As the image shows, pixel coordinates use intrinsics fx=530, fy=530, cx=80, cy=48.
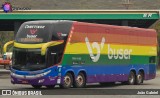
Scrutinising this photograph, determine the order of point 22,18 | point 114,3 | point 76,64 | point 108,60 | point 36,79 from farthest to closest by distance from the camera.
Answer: point 114,3 < point 22,18 < point 108,60 < point 76,64 < point 36,79

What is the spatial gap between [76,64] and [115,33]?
3.89 meters

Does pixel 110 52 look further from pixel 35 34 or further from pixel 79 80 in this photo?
pixel 35 34

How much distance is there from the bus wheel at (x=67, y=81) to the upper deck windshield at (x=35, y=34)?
2.06 meters

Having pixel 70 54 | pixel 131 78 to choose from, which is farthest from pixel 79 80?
pixel 131 78

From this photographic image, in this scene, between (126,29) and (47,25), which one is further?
(126,29)

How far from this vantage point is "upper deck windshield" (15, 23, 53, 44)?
24.0 m

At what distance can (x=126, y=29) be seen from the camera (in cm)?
2928

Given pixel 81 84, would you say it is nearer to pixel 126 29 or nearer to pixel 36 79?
pixel 36 79

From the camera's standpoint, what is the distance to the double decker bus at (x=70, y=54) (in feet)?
78.1

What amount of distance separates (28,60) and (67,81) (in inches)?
83.8

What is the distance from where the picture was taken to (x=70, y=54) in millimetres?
24797

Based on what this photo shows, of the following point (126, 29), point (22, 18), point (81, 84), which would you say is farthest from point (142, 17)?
point (81, 84)

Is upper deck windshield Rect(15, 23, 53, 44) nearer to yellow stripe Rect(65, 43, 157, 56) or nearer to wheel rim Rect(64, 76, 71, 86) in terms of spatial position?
yellow stripe Rect(65, 43, 157, 56)

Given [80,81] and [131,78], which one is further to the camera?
[131,78]
